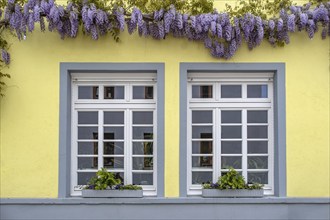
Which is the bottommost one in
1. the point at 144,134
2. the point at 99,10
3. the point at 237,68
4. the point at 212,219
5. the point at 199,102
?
the point at 212,219

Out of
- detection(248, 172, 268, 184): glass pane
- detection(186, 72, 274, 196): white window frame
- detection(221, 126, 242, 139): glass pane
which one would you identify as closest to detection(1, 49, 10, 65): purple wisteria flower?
detection(186, 72, 274, 196): white window frame

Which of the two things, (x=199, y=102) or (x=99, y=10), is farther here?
(x=199, y=102)

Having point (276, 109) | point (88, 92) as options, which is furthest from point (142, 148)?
point (276, 109)

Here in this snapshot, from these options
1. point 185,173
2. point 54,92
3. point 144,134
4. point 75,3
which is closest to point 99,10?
point 75,3

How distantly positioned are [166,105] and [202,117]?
2.22 ft

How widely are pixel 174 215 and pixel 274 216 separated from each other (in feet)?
4.89

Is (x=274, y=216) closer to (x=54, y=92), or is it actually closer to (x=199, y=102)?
(x=199, y=102)

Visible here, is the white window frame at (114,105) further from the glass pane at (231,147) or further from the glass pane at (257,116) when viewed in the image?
the glass pane at (257,116)

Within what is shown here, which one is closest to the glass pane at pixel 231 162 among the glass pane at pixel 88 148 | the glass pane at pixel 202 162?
the glass pane at pixel 202 162

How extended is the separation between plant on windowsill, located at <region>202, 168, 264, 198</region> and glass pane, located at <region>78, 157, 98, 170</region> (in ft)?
5.78

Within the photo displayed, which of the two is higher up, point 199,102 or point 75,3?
point 75,3

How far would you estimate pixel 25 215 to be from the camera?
7559 millimetres

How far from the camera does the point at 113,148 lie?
7988mm

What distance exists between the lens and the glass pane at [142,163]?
796 cm
